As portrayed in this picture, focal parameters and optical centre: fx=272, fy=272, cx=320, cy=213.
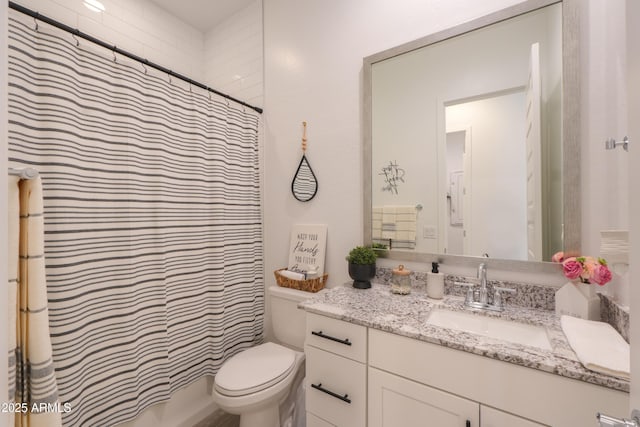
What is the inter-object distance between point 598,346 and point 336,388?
2.81 ft

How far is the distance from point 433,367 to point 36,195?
1.24 meters

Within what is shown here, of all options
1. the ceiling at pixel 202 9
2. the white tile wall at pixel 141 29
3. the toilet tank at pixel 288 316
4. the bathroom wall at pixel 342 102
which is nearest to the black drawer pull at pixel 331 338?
the toilet tank at pixel 288 316

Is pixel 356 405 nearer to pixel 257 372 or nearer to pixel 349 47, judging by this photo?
pixel 257 372

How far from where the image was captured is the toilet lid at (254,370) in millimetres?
1247

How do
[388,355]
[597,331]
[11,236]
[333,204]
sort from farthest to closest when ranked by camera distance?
[333,204] < [388,355] < [597,331] < [11,236]

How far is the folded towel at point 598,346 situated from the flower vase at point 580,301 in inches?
2.1

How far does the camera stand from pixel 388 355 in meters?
0.98

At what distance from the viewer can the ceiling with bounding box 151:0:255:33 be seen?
207cm

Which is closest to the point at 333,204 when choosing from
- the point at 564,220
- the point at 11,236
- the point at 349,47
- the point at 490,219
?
the point at 490,219

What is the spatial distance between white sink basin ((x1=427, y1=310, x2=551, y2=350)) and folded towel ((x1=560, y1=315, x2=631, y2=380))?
3.6 inches

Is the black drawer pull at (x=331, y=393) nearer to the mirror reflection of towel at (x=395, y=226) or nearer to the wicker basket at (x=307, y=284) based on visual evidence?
the wicker basket at (x=307, y=284)

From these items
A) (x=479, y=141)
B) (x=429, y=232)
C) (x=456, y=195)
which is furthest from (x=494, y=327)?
(x=479, y=141)

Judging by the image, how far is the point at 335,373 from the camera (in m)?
1.11

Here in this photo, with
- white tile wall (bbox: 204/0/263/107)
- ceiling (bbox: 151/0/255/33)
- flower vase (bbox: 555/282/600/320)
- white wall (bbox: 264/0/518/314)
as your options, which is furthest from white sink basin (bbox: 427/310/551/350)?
ceiling (bbox: 151/0/255/33)
